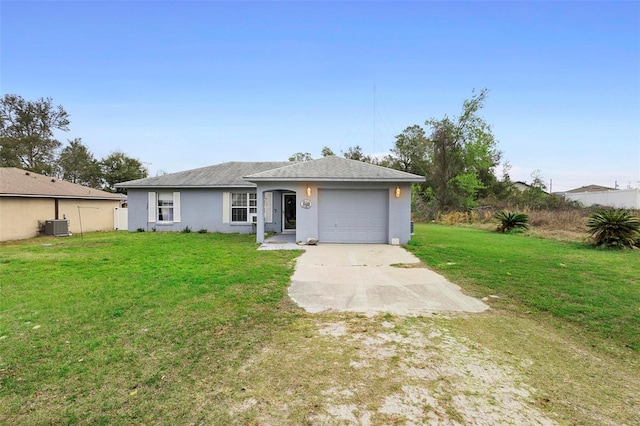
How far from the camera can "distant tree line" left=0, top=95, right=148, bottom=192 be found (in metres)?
30.0

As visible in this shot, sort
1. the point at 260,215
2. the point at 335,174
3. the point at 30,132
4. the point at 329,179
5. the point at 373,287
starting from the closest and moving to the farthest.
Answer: the point at 373,287 → the point at 329,179 → the point at 335,174 → the point at 260,215 → the point at 30,132

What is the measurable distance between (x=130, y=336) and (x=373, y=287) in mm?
4110

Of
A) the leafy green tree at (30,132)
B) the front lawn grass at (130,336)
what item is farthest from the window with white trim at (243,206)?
the leafy green tree at (30,132)

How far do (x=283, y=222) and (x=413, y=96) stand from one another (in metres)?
11.7

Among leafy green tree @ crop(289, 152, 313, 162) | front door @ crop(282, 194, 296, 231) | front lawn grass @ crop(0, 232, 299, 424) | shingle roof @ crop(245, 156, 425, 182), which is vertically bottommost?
front lawn grass @ crop(0, 232, 299, 424)

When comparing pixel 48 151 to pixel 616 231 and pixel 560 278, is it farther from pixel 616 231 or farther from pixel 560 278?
pixel 616 231

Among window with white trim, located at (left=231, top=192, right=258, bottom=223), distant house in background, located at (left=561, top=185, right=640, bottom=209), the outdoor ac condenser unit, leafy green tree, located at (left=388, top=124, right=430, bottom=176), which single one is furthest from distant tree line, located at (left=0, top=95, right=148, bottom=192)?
distant house in background, located at (left=561, top=185, right=640, bottom=209)

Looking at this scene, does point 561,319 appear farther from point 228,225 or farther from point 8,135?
point 8,135

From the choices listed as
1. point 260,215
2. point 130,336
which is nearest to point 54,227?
point 260,215

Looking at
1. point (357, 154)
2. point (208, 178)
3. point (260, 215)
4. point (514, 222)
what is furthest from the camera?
point (357, 154)

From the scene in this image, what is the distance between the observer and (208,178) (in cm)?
1541

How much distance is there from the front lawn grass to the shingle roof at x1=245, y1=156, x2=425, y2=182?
14.7 feet

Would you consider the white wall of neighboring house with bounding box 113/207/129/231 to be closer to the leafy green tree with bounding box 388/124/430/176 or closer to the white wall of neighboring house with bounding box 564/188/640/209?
the leafy green tree with bounding box 388/124/430/176

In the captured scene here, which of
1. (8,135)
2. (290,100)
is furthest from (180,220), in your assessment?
(8,135)
